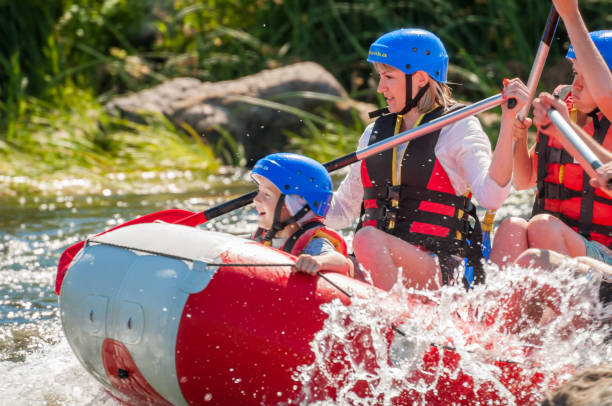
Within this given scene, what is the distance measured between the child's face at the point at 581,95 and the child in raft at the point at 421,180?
301 millimetres

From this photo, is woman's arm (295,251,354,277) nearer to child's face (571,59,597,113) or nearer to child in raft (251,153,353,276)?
child in raft (251,153,353,276)

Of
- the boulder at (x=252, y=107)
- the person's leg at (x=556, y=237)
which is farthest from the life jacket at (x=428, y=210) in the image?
the boulder at (x=252, y=107)

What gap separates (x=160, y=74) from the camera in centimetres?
1053

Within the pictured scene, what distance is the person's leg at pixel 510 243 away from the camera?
3.19 meters

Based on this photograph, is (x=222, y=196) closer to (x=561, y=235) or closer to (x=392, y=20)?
(x=392, y=20)

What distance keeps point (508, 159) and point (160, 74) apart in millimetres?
7953

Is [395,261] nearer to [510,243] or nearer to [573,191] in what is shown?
[510,243]

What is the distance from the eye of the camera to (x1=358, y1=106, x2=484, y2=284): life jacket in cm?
333

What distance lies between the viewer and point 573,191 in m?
3.32

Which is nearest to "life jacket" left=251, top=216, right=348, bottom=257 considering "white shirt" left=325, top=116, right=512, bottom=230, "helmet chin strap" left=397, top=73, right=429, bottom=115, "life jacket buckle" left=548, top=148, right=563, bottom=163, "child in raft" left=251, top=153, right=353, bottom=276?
"child in raft" left=251, top=153, right=353, bottom=276

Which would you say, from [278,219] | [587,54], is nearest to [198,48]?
[278,219]

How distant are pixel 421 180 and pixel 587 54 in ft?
2.41

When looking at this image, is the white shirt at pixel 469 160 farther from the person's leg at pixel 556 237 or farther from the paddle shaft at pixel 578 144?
the paddle shaft at pixel 578 144

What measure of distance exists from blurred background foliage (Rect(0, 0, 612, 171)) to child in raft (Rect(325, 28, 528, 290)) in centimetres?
511
